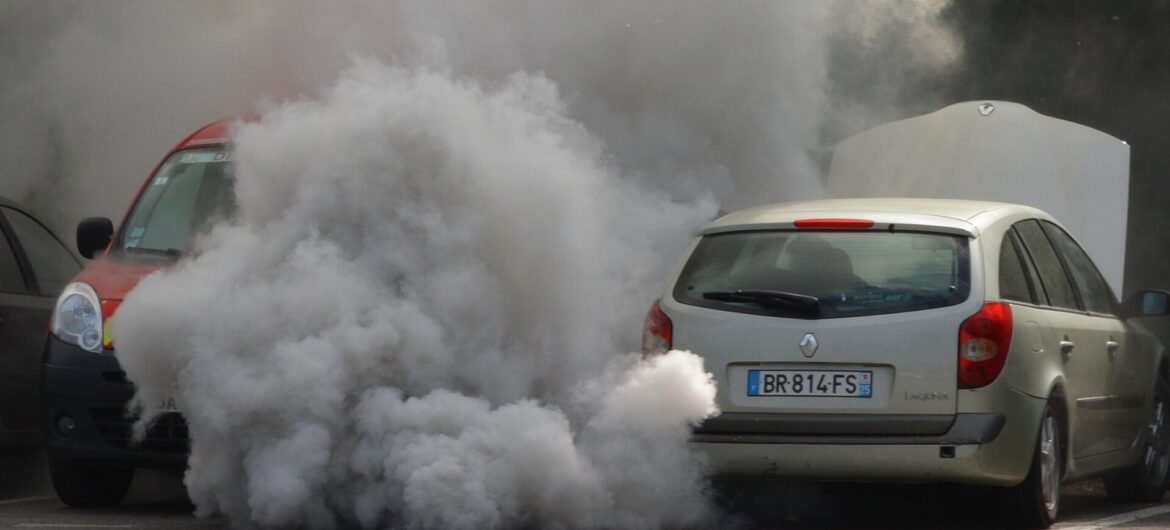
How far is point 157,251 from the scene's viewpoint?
386 inches

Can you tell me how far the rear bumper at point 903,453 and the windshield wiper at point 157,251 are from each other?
10.8ft

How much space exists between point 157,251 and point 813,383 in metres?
3.73

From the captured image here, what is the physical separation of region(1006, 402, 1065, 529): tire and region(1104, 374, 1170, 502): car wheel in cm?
153

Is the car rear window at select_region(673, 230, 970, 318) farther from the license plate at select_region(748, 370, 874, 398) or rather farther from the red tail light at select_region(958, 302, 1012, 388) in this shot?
the license plate at select_region(748, 370, 874, 398)

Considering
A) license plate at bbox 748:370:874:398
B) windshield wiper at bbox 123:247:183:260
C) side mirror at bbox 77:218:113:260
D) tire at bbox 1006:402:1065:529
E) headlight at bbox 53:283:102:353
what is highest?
side mirror at bbox 77:218:113:260

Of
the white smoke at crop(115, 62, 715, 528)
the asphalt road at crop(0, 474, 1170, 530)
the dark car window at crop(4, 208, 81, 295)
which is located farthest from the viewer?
the dark car window at crop(4, 208, 81, 295)

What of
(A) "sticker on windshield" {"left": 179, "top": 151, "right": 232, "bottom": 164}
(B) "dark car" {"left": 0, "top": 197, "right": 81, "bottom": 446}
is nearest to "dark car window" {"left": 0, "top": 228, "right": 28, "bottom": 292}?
(B) "dark car" {"left": 0, "top": 197, "right": 81, "bottom": 446}

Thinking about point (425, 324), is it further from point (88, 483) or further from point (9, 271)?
point (9, 271)

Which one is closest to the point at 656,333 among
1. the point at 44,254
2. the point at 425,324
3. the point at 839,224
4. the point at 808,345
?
Result: the point at 808,345

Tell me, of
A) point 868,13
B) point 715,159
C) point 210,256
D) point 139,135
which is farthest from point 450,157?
point 139,135

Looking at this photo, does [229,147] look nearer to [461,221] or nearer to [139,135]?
[461,221]

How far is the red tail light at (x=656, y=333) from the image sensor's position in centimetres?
806

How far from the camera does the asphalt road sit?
836cm

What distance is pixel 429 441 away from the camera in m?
7.42
